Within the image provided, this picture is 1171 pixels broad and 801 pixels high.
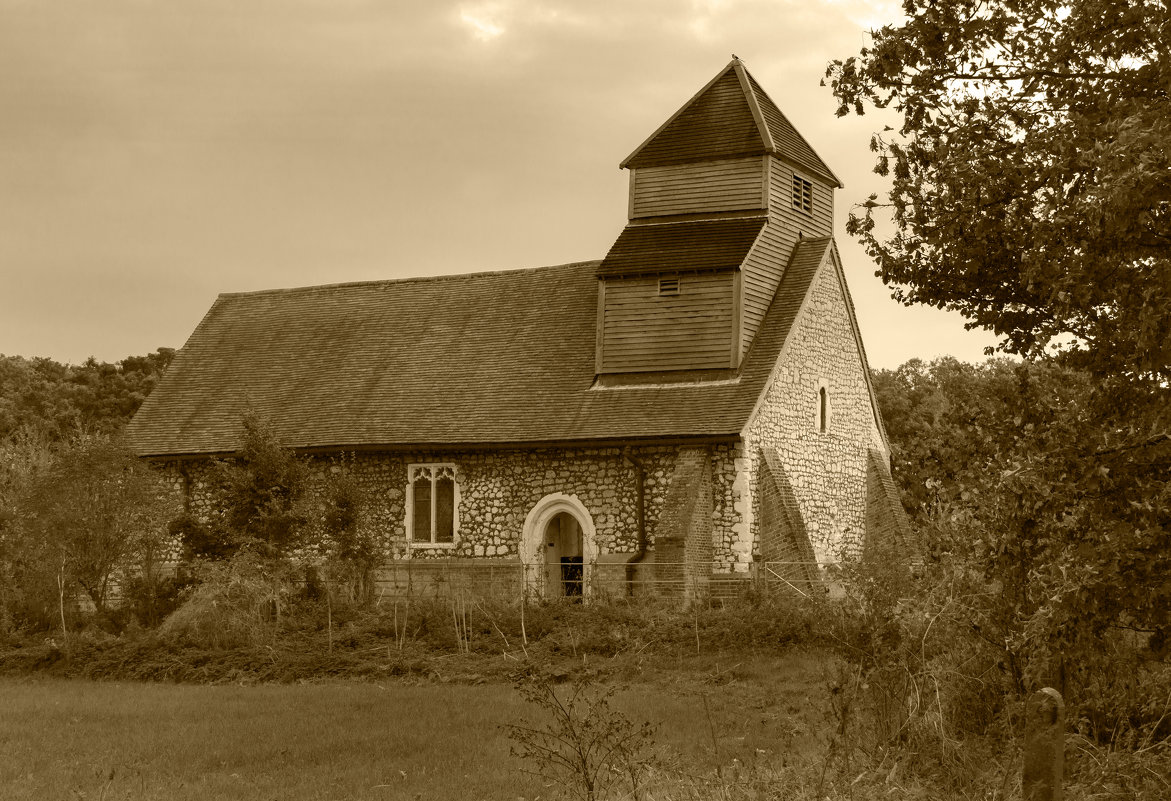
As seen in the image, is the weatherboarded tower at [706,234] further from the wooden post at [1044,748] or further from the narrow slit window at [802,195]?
the wooden post at [1044,748]

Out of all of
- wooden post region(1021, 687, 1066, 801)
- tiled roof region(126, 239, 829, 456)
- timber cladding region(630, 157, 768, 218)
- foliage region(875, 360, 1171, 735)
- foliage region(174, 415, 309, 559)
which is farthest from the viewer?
timber cladding region(630, 157, 768, 218)

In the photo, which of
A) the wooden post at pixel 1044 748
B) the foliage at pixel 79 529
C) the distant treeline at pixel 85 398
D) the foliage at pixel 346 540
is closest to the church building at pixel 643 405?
the foliage at pixel 346 540

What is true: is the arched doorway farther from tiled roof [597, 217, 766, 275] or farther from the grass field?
the grass field

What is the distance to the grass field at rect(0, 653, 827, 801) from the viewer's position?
39.8ft

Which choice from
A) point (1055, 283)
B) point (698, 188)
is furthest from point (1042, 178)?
point (698, 188)

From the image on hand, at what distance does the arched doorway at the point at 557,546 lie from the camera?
27328 mm

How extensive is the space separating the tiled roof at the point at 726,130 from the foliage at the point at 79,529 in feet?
41.5

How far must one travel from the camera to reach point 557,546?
30062 millimetres

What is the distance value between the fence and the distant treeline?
25.3 m

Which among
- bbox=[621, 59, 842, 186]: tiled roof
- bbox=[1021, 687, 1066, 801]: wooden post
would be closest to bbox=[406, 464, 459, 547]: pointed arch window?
bbox=[621, 59, 842, 186]: tiled roof

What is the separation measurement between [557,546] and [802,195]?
31.9 feet

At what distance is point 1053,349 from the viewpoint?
12078mm

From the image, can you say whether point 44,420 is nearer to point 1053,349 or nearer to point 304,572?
point 304,572

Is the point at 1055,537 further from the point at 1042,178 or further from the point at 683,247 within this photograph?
the point at 683,247
